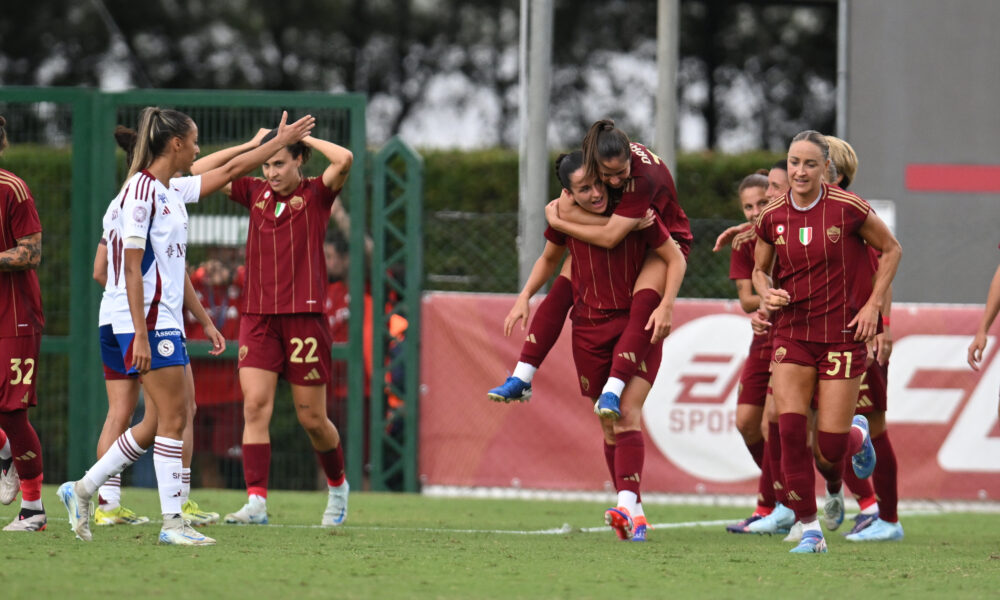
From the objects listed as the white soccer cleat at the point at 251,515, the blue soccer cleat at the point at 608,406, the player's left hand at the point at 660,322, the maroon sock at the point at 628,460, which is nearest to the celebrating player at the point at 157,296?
the white soccer cleat at the point at 251,515

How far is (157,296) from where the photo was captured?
6098mm

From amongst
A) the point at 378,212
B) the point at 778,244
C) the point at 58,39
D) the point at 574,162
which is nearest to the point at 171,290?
the point at 574,162

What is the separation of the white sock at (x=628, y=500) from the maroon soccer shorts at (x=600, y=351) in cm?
59

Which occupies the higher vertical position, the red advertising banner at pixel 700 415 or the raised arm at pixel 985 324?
the raised arm at pixel 985 324

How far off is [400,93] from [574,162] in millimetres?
14004

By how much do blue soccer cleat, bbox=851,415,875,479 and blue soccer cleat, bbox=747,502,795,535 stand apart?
0.53 m

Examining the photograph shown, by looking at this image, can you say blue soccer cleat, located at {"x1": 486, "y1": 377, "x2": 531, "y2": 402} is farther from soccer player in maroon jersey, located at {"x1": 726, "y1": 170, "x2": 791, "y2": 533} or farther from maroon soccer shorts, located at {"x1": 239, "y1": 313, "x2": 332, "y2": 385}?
soccer player in maroon jersey, located at {"x1": 726, "y1": 170, "x2": 791, "y2": 533}

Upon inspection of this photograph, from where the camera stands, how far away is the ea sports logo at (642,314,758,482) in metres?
10.9

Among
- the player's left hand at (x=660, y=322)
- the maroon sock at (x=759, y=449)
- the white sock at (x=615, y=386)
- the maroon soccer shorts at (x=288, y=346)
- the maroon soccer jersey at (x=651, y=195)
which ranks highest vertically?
the maroon soccer jersey at (x=651, y=195)

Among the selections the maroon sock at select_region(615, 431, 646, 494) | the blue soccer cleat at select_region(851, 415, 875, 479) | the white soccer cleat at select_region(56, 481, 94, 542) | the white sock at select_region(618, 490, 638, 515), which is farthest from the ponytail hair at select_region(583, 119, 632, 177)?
the white soccer cleat at select_region(56, 481, 94, 542)

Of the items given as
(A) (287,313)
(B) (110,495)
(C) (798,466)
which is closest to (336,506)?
(A) (287,313)

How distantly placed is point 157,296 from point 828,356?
3115mm

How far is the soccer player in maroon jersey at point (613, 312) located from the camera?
6984mm

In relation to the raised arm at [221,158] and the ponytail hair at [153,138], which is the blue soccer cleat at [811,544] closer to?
the raised arm at [221,158]
